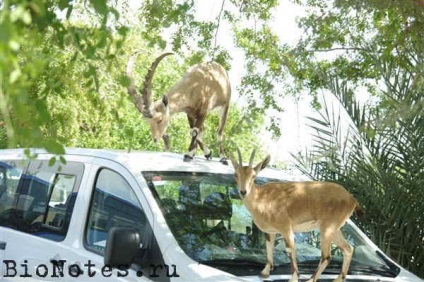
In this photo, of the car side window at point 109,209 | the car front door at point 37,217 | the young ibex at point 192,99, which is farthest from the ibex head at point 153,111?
the car side window at point 109,209

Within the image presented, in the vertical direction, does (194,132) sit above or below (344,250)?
above

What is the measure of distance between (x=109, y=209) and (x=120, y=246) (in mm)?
833

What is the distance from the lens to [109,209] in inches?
191

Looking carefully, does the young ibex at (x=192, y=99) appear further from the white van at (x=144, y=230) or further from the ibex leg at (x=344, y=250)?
the ibex leg at (x=344, y=250)

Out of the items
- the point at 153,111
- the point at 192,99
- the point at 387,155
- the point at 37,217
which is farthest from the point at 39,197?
the point at 387,155

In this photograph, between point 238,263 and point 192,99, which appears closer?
point 238,263

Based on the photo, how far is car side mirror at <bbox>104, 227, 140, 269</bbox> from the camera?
4.03 m

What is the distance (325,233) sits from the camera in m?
4.43

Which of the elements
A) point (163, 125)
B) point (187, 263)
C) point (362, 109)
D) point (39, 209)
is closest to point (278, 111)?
point (362, 109)

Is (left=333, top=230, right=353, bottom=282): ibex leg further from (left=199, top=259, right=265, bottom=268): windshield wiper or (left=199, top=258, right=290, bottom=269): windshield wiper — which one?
(left=199, top=259, right=265, bottom=268): windshield wiper

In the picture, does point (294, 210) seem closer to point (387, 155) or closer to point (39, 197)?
point (39, 197)

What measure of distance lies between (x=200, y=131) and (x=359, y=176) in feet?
8.72

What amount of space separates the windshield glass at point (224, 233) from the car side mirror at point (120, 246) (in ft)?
1.28

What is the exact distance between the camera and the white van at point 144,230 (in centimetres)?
429
